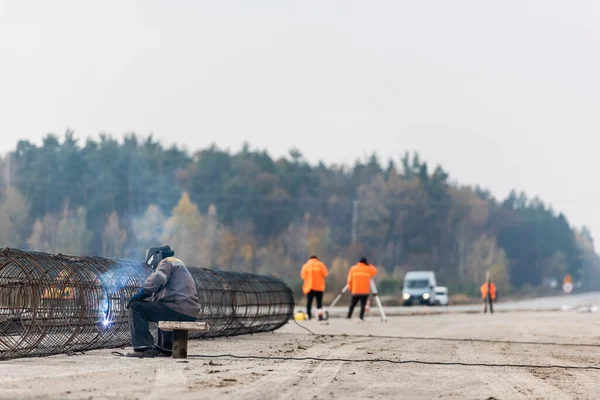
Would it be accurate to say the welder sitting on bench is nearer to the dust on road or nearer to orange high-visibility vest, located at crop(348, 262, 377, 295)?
the dust on road

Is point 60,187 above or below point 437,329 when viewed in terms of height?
above

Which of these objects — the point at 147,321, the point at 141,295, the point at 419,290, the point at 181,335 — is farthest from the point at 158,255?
the point at 419,290

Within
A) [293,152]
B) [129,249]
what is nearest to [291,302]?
[129,249]

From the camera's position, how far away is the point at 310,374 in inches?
582

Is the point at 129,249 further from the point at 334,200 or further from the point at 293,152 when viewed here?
the point at 293,152

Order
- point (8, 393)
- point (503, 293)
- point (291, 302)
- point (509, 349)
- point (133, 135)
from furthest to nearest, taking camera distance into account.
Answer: point (133, 135) → point (503, 293) → point (291, 302) → point (509, 349) → point (8, 393)

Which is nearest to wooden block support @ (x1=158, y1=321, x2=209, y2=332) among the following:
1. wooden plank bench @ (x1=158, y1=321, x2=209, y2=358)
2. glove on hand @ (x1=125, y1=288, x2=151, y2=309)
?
wooden plank bench @ (x1=158, y1=321, x2=209, y2=358)

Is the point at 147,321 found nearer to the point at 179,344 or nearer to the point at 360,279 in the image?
the point at 179,344

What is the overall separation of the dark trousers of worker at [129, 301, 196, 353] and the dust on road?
48 cm

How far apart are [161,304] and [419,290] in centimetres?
5630

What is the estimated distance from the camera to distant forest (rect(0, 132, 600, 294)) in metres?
121

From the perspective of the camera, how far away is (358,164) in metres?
183

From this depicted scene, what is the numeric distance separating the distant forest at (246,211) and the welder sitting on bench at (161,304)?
257ft

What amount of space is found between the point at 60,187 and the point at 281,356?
115016mm
